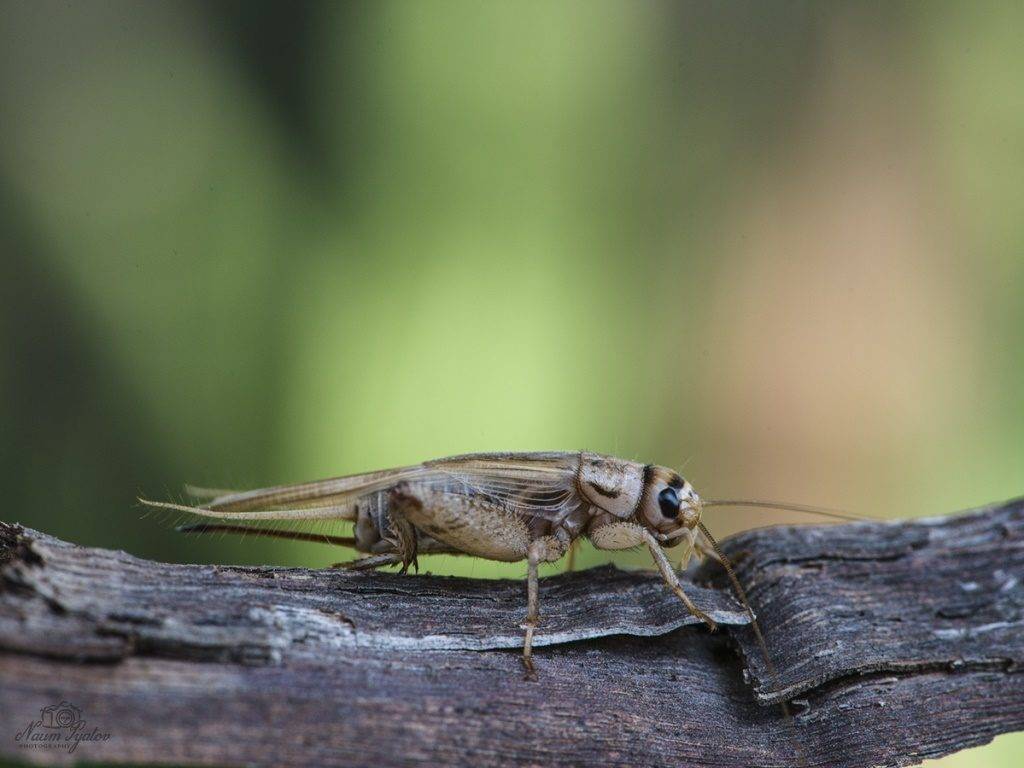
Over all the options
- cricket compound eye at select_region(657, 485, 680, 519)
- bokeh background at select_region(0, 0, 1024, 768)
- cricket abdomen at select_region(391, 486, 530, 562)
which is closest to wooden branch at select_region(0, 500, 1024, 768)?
cricket abdomen at select_region(391, 486, 530, 562)

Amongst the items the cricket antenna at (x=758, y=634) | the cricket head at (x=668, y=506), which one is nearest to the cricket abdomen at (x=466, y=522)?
the cricket head at (x=668, y=506)

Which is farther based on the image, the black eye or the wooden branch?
the black eye

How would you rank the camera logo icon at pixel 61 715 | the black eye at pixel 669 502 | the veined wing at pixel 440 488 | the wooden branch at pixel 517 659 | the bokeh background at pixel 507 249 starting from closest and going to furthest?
the camera logo icon at pixel 61 715 < the wooden branch at pixel 517 659 < the veined wing at pixel 440 488 < the black eye at pixel 669 502 < the bokeh background at pixel 507 249

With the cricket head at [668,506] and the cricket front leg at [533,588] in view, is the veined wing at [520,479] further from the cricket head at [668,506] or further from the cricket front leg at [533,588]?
the cricket head at [668,506]

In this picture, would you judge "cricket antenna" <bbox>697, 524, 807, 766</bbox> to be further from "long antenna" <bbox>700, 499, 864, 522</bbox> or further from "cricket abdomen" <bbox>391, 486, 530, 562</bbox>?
"cricket abdomen" <bbox>391, 486, 530, 562</bbox>

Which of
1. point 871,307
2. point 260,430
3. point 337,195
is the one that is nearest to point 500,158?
point 337,195

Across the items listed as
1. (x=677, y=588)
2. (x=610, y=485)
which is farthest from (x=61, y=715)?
(x=610, y=485)

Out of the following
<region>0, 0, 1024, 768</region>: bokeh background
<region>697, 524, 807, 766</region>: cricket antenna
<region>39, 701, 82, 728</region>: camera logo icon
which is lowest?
<region>697, 524, 807, 766</region>: cricket antenna

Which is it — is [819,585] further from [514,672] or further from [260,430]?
[260,430]
